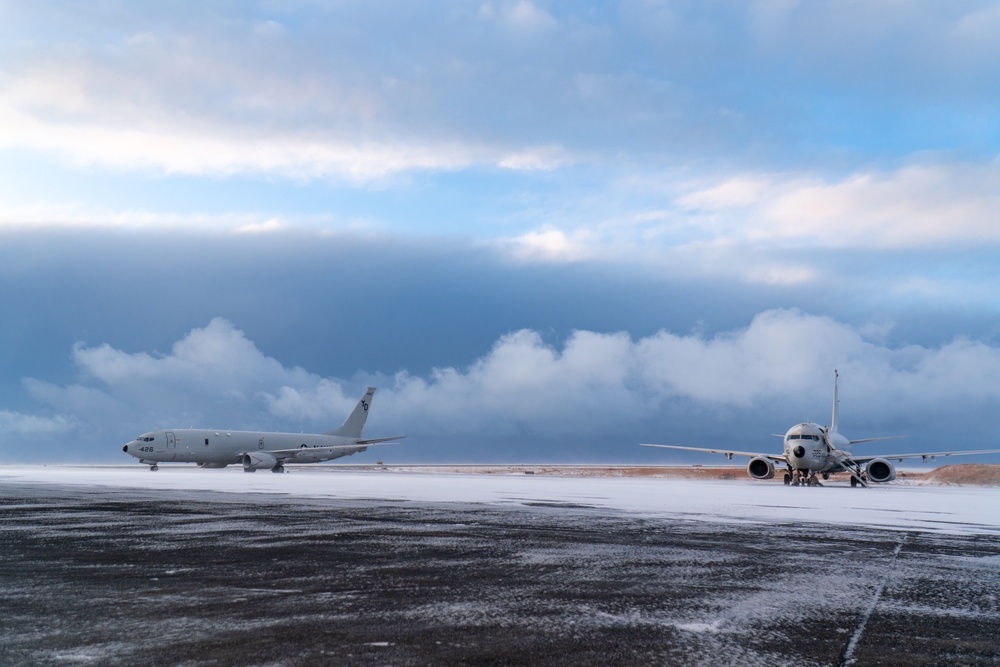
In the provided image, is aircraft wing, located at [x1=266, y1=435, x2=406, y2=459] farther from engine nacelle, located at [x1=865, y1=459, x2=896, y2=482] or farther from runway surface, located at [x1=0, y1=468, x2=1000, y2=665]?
runway surface, located at [x1=0, y1=468, x2=1000, y2=665]

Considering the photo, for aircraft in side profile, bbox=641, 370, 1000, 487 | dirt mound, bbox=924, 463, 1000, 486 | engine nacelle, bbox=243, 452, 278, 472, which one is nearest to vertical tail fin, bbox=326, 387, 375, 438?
engine nacelle, bbox=243, 452, 278, 472

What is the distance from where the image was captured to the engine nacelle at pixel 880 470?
151ft

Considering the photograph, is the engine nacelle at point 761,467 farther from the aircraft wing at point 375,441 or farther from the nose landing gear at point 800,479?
the aircraft wing at point 375,441

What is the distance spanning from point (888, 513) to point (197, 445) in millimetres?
53063

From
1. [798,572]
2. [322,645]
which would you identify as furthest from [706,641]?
[798,572]

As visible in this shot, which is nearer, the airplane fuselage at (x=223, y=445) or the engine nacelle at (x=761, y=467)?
the engine nacelle at (x=761, y=467)

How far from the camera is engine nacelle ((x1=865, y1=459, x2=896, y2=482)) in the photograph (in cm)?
4594

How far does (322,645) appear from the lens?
19.2 ft

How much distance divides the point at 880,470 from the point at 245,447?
48437 millimetres

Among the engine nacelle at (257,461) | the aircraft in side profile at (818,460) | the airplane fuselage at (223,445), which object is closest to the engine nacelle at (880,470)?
the aircraft in side profile at (818,460)

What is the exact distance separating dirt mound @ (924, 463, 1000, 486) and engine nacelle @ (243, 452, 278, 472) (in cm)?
5961

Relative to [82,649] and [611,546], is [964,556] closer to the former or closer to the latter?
[611,546]

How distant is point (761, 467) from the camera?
47719 millimetres

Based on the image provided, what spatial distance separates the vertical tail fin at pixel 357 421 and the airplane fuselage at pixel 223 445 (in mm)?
2336
